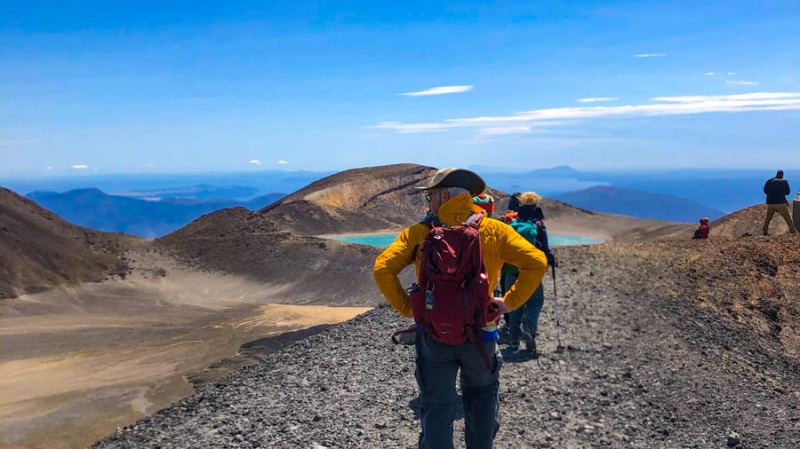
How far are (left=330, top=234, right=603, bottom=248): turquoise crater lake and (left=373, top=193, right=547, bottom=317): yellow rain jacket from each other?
47.5 m

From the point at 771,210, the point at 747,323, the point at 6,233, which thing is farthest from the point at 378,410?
the point at 6,233

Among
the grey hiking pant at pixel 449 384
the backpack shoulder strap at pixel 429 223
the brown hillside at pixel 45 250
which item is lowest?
the brown hillside at pixel 45 250

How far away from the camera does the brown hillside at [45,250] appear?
3531 centimetres

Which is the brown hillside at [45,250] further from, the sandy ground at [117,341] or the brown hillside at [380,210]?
the brown hillside at [380,210]

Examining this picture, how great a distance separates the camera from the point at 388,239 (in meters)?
59.9

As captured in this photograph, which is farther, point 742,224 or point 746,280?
point 742,224

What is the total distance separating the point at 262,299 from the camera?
37094 millimetres

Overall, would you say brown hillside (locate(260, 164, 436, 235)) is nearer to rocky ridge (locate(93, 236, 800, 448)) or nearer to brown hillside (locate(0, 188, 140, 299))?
brown hillside (locate(0, 188, 140, 299))

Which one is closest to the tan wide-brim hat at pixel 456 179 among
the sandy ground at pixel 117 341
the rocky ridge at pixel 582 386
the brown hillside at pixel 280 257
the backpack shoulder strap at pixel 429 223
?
the backpack shoulder strap at pixel 429 223

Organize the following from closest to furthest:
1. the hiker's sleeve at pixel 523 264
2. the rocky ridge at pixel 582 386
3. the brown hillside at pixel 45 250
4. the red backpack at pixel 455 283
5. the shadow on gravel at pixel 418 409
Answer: the red backpack at pixel 455 283 < the hiker's sleeve at pixel 523 264 < the rocky ridge at pixel 582 386 < the shadow on gravel at pixel 418 409 < the brown hillside at pixel 45 250

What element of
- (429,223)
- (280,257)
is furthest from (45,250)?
(429,223)

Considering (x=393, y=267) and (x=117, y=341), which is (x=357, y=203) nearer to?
(x=117, y=341)

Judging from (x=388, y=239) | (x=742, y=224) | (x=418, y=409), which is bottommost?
(x=388, y=239)

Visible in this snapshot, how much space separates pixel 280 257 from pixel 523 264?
40956 millimetres
